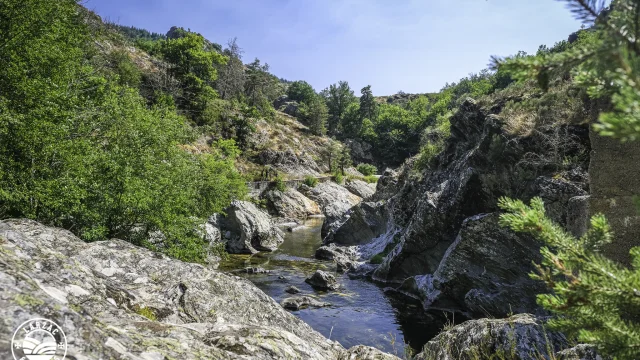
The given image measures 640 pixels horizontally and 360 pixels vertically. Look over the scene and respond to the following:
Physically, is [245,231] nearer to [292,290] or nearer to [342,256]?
[342,256]

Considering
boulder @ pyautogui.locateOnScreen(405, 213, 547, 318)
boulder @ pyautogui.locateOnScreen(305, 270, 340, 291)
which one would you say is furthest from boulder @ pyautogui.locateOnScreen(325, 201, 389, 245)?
boulder @ pyautogui.locateOnScreen(405, 213, 547, 318)

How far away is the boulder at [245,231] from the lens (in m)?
33.2

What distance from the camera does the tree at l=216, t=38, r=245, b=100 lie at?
94.4 meters

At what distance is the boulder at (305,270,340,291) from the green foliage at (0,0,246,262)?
26.7 ft

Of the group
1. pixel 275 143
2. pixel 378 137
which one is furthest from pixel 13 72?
pixel 378 137

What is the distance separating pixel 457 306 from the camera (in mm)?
19156

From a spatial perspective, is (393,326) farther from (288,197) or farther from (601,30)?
(288,197)

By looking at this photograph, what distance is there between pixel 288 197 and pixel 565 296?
60.8 meters

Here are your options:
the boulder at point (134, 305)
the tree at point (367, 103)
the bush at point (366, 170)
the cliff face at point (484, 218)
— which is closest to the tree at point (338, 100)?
the tree at point (367, 103)

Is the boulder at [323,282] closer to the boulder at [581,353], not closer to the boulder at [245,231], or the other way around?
the boulder at [245,231]

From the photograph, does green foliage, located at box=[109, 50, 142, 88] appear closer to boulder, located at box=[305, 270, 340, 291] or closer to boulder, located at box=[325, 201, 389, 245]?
boulder, located at box=[325, 201, 389, 245]

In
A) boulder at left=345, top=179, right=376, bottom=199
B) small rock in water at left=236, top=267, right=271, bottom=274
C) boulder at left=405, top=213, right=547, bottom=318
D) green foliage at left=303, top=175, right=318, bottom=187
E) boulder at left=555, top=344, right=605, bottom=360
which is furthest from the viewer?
boulder at left=345, top=179, right=376, bottom=199

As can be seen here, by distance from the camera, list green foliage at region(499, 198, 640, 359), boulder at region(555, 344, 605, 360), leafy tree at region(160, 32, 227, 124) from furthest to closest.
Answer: leafy tree at region(160, 32, 227, 124) → boulder at region(555, 344, 605, 360) → green foliage at region(499, 198, 640, 359)

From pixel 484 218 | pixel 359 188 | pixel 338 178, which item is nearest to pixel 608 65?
pixel 484 218
